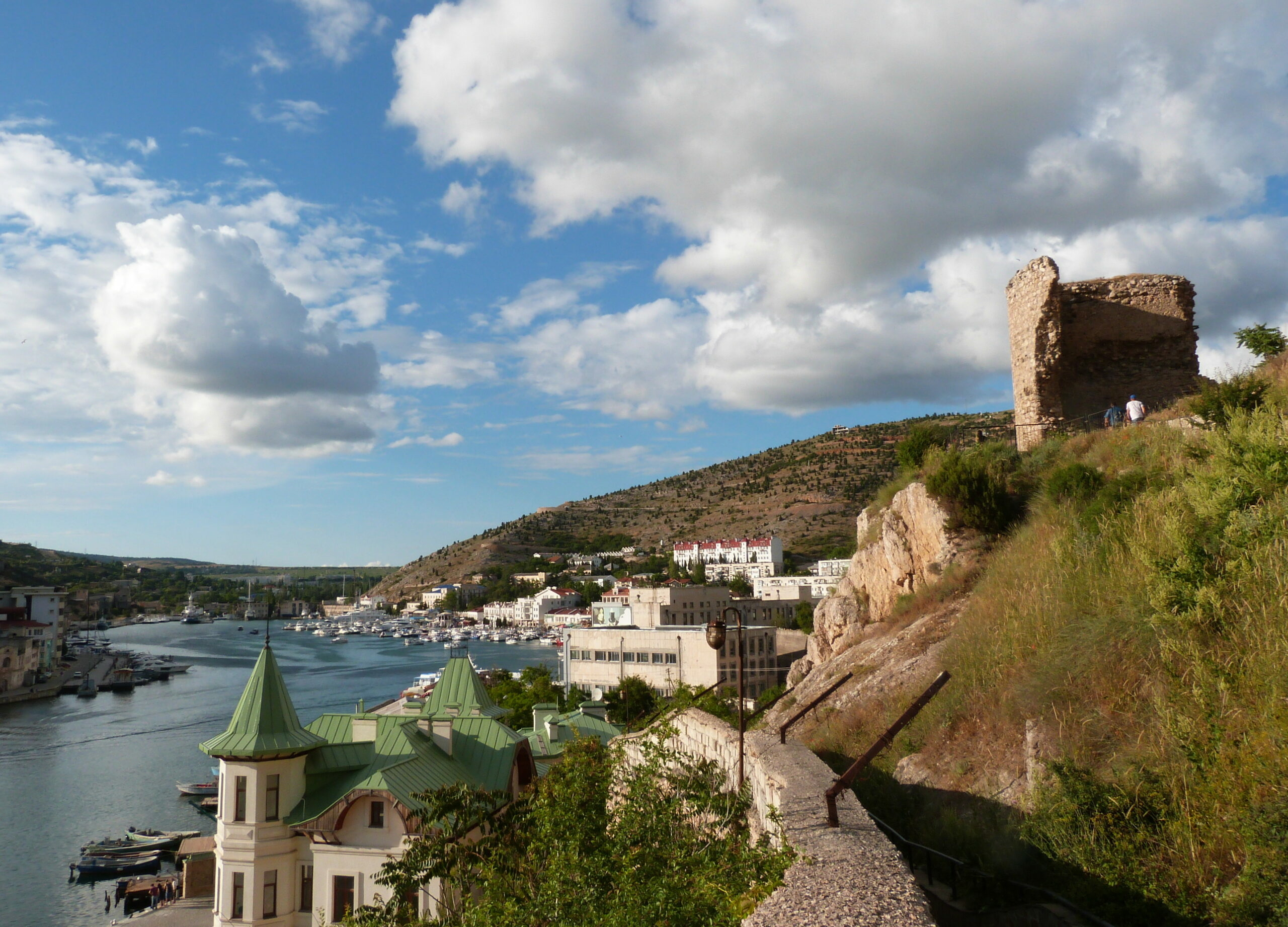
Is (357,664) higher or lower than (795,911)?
lower

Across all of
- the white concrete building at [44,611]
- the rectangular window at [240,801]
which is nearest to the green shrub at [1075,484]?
the rectangular window at [240,801]

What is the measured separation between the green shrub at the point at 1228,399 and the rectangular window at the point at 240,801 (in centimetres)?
1510

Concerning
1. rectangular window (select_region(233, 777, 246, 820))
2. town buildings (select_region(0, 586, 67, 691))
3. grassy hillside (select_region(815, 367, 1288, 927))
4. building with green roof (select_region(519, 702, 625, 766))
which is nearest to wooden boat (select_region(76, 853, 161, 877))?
building with green roof (select_region(519, 702, 625, 766))

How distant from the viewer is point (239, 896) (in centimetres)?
1247

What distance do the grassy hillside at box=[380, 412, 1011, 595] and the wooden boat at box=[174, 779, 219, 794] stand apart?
223 feet

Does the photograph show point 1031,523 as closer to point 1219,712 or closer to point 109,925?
point 1219,712

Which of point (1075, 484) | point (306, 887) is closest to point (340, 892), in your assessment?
point (306, 887)

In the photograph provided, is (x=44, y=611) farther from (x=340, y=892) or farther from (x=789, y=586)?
(x=340, y=892)

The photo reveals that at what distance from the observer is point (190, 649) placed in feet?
336

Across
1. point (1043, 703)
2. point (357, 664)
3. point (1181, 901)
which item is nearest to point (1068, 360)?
point (1043, 703)

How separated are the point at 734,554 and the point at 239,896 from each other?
321 ft

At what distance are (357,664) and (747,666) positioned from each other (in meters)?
52.4

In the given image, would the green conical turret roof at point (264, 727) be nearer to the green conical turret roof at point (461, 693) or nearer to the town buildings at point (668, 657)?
the green conical turret roof at point (461, 693)

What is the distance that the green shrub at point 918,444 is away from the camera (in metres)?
17.2
